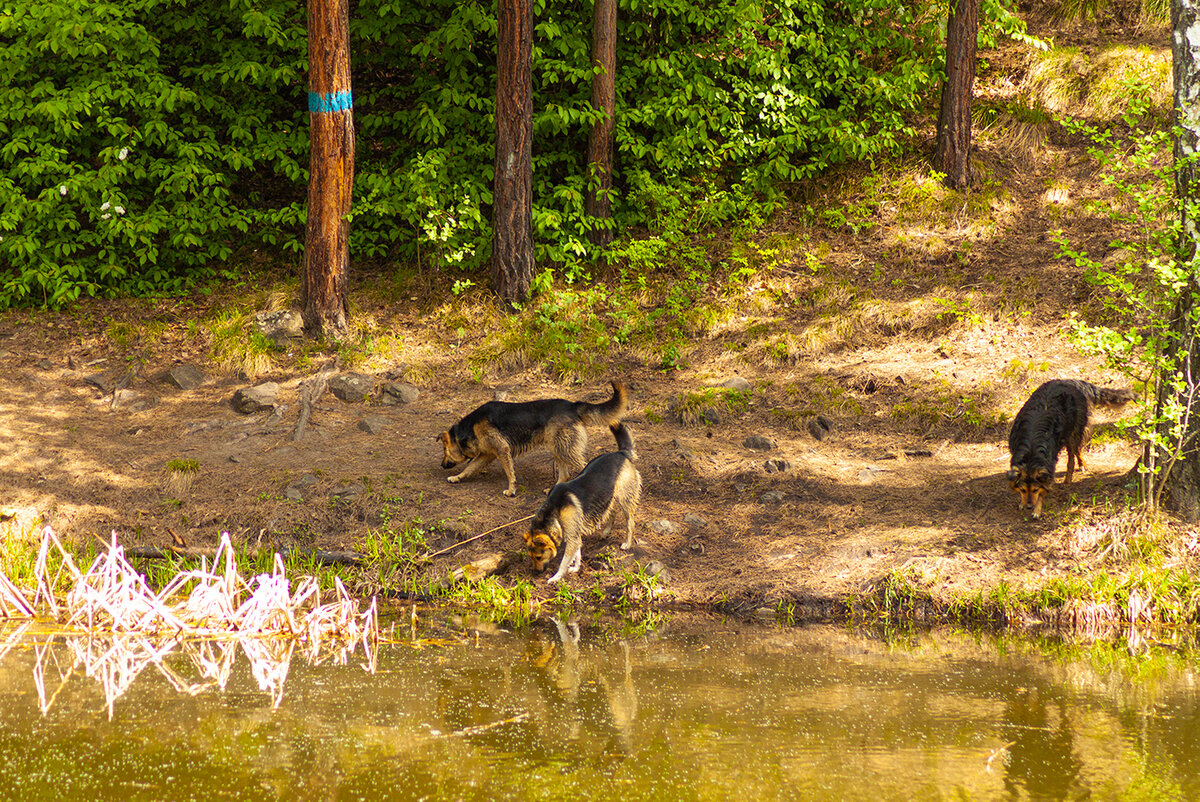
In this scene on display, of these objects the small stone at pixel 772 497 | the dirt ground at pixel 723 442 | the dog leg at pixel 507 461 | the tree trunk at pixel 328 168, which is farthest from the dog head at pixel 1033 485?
the tree trunk at pixel 328 168

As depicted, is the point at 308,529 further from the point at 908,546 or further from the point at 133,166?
the point at 133,166

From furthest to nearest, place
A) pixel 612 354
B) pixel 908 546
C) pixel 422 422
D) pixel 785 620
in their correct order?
pixel 612 354, pixel 422 422, pixel 908 546, pixel 785 620

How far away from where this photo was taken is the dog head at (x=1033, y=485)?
336 inches

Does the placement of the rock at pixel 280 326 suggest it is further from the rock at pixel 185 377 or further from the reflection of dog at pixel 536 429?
the reflection of dog at pixel 536 429

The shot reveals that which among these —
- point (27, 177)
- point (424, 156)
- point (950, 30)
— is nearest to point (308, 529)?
point (424, 156)

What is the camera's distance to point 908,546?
27.9 feet

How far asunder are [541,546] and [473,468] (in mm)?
1836

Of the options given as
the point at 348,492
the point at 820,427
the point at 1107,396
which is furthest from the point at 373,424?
the point at 1107,396

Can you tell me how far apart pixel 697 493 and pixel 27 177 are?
1079 centimetres

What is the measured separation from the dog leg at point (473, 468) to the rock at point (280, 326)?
4.35m

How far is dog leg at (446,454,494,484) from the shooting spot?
9.83m

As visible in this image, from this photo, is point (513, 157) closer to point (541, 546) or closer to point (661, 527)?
point (661, 527)

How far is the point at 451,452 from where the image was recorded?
9.87 metres

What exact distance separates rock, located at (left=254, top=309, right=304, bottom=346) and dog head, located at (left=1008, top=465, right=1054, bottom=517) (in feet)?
29.3
